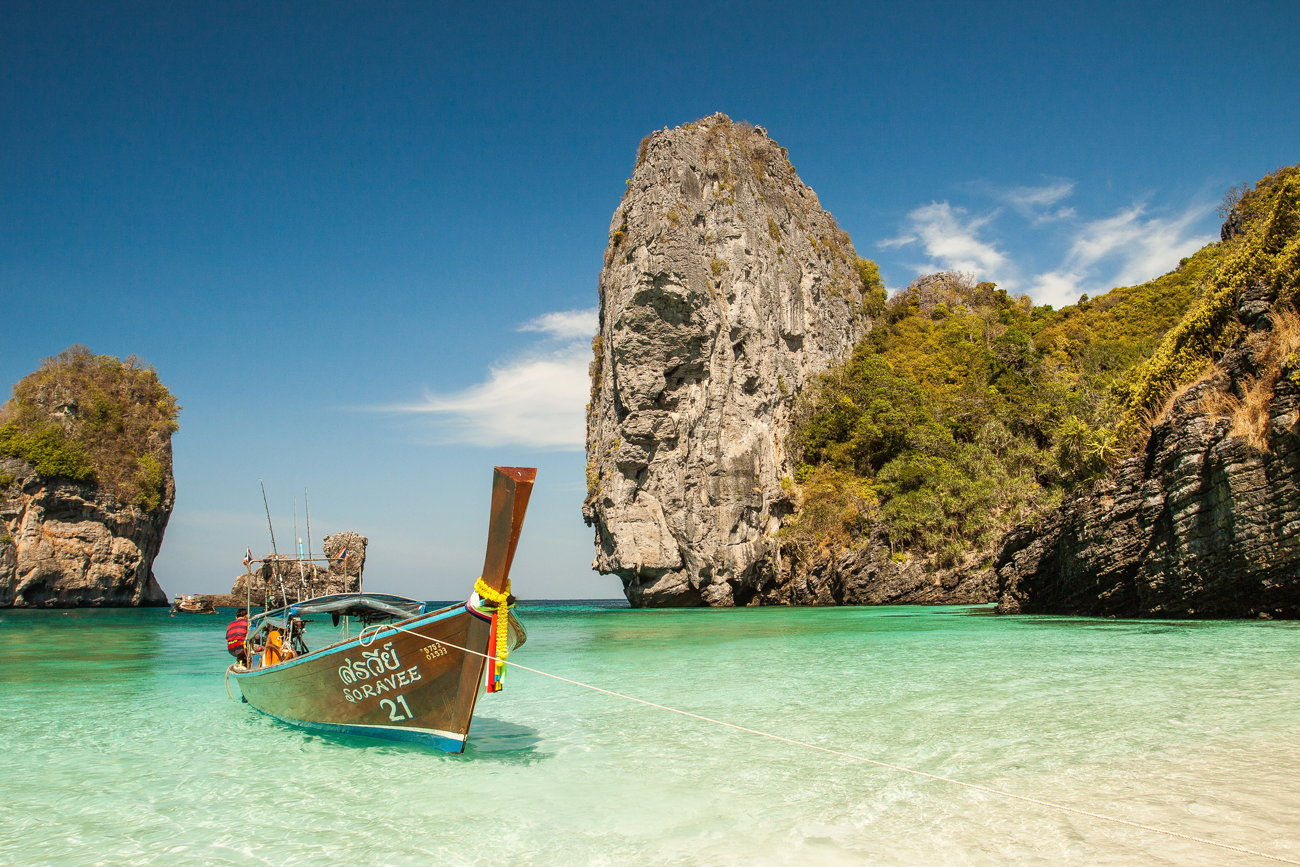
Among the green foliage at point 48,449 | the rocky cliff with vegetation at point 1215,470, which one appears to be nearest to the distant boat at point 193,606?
the green foliage at point 48,449

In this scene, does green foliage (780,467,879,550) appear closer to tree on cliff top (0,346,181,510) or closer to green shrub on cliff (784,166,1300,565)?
green shrub on cliff (784,166,1300,565)

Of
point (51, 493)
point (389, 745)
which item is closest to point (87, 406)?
point (51, 493)

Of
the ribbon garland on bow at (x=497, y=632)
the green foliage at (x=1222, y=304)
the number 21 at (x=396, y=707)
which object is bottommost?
the number 21 at (x=396, y=707)

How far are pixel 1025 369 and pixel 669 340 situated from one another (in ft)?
74.9

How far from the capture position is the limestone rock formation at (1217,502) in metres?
12.4

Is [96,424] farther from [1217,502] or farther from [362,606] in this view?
[1217,502]

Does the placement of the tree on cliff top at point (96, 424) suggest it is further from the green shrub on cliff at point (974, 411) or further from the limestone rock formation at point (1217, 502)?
the limestone rock formation at point (1217, 502)

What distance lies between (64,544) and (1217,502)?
6521 cm

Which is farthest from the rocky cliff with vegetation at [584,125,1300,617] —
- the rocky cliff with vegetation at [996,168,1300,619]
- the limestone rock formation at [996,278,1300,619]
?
the limestone rock formation at [996,278,1300,619]

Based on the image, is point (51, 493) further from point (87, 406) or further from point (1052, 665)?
point (1052, 665)

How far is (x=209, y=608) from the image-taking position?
57438 millimetres

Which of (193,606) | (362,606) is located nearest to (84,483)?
(193,606)

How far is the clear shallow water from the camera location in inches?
167

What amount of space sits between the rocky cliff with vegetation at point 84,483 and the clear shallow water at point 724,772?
51.5 metres
